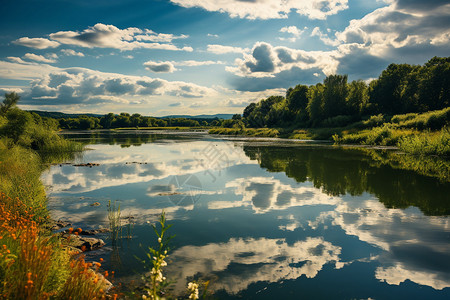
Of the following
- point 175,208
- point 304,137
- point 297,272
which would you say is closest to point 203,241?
point 297,272

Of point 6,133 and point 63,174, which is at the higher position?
point 6,133

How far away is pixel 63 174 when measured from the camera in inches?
985

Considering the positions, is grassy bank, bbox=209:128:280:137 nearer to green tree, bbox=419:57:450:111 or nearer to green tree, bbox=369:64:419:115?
green tree, bbox=369:64:419:115

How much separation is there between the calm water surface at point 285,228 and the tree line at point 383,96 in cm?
5512

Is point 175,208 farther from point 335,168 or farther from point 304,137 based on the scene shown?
point 304,137

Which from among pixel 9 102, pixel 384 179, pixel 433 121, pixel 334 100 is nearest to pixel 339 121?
pixel 334 100

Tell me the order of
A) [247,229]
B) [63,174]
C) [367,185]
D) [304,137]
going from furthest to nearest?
[304,137]
[63,174]
[367,185]
[247,229]

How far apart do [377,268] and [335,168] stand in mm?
19973

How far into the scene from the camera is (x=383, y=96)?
246ft

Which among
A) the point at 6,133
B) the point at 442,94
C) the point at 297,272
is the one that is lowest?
the point at 297,272

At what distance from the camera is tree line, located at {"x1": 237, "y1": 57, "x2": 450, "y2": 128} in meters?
65.8

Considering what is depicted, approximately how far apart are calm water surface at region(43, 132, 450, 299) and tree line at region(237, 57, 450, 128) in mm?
55121

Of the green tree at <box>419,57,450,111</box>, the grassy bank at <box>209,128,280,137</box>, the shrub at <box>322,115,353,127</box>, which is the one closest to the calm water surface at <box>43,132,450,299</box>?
the shrub at <box>322,115,353,127</box>

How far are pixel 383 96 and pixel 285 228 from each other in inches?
2994
